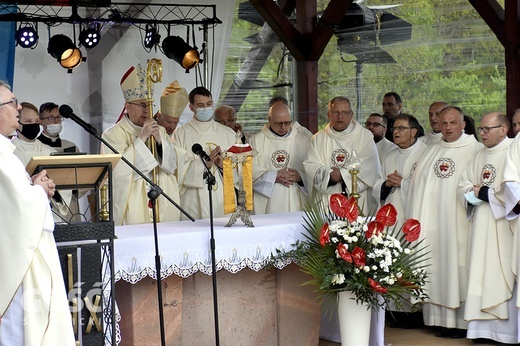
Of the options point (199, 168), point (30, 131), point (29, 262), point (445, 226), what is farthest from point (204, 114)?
point (29, 262)

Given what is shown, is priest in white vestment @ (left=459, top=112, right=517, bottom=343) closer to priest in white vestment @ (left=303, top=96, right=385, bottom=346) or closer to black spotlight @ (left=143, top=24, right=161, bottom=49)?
priest in white vestment @ (left=303, top=96, right=385, bottom=346)

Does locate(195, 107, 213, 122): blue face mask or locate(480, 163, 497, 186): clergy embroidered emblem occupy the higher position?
locate(195, 107, 213, 122): blue face mask

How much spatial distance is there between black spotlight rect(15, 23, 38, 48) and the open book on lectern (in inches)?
209

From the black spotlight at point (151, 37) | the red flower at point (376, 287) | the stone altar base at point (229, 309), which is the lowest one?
the stone altar base at point (229, 309)

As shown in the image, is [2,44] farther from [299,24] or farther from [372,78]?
[372,78]

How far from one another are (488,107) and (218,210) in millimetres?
4426

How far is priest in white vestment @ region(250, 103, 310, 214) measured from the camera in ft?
29.6

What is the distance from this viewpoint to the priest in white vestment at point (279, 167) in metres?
9.02

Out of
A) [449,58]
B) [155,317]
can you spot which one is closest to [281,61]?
[449,58]

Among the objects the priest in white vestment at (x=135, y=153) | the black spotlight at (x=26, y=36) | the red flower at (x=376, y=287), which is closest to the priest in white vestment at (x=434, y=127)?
the priest in white vestment at (x=135, y=153)

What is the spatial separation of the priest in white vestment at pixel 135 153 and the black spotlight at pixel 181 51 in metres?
3.68

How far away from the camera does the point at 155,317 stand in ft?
21.2

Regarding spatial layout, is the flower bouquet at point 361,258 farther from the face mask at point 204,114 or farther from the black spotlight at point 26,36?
the black spotlight at point 26,36

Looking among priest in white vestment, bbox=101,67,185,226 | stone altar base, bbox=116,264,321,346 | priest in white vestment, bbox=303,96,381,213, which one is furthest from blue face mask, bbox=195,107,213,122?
stone altar base, bbox=116,264,321,346
